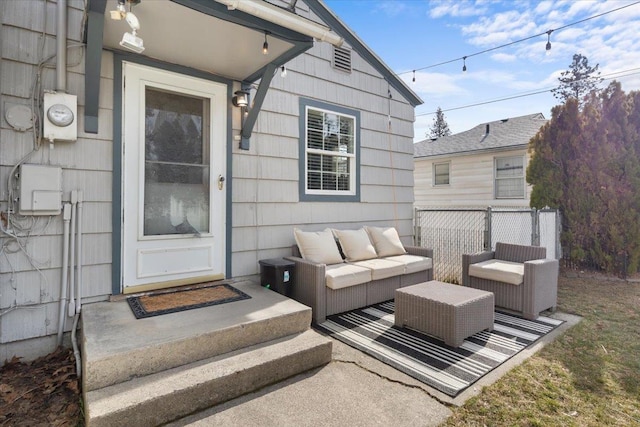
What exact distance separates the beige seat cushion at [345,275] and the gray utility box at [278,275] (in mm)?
445

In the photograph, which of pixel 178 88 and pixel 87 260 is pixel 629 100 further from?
pixel 87 260

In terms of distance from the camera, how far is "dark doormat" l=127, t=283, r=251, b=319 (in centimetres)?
286

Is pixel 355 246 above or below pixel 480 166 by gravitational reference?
below

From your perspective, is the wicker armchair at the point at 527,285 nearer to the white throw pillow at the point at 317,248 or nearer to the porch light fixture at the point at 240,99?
the white throw pillow at the point at 317,248

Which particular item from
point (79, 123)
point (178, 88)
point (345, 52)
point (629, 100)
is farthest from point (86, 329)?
point (629, 100)

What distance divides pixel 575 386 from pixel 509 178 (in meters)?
8.45

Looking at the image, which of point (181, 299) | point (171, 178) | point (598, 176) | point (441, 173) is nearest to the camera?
point (181, 299)

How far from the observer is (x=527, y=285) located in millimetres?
3773

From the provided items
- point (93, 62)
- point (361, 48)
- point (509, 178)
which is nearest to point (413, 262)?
point (361, 48)

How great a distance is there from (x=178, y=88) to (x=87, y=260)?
77.8 inches

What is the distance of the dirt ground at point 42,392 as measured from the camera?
2050 millimetres

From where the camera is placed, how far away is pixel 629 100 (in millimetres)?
6254

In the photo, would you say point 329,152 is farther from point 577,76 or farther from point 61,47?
point 577,76

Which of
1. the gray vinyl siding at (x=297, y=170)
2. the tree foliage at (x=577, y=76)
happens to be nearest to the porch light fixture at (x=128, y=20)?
the gray vinyl siding at (x=297, y=170)
